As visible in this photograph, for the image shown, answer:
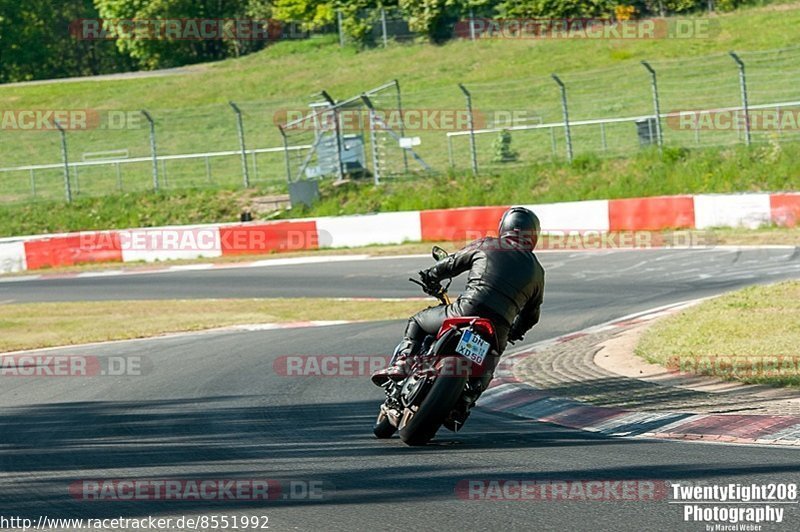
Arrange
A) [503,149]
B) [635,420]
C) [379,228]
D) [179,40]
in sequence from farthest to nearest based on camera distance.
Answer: [179,40]
[503,149]
[379,228]
[635,420]

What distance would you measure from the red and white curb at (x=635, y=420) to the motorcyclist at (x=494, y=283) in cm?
112

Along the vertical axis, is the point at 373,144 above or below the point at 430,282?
above

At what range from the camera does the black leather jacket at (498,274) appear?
827cm

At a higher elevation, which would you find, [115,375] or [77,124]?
[77,124]

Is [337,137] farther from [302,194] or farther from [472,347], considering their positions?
[472,347]

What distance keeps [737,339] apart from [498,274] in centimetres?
460

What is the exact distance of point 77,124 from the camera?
161 feet

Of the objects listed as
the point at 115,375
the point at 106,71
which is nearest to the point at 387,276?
the point at 115,375

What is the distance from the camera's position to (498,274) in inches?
326

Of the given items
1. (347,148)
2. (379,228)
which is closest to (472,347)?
(379,228)

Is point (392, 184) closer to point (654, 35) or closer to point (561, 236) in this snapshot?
point (561, 236)

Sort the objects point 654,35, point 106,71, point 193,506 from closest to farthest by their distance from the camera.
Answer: point 193,506, point 654,35, point 106,71

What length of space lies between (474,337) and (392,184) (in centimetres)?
2282

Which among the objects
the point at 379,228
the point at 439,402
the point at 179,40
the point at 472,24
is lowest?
the point at 439,402
